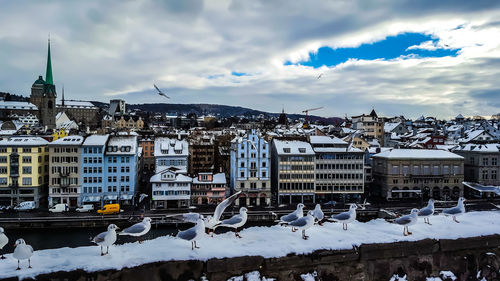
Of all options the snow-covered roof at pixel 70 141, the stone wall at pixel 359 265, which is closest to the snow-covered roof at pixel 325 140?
the snow-covered roof at pixel 70 141

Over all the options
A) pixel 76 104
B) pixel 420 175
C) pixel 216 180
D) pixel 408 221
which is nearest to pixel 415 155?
pixel 420 175

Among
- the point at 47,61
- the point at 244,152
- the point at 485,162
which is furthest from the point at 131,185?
the point at 47,61

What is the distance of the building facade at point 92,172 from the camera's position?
152 ft

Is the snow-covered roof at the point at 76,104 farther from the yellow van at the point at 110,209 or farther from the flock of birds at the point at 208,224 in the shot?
the flock of birds at the point at 208,224

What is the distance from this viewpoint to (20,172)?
45.8 m

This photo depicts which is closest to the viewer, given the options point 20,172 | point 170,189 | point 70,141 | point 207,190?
point 20,172

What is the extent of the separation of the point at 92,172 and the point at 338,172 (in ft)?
108

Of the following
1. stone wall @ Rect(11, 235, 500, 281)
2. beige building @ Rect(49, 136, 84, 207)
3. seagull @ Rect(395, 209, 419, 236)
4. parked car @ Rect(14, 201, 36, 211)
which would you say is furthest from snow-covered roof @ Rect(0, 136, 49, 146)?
seagull @ Rect(395, 209, 419, 236)

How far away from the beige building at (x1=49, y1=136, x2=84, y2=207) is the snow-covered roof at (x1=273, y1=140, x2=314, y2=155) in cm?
2633

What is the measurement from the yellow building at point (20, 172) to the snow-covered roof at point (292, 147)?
1241 inches

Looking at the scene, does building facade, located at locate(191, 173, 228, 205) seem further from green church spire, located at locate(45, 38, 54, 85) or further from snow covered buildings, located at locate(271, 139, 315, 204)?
green church spire, located at locate(45, 38, 54, 85)

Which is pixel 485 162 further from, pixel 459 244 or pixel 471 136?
pixel 459 244

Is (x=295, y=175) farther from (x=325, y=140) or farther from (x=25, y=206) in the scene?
(x=25, y=206)

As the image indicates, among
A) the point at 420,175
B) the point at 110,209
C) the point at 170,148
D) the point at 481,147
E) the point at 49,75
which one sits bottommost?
the point at 110,209
